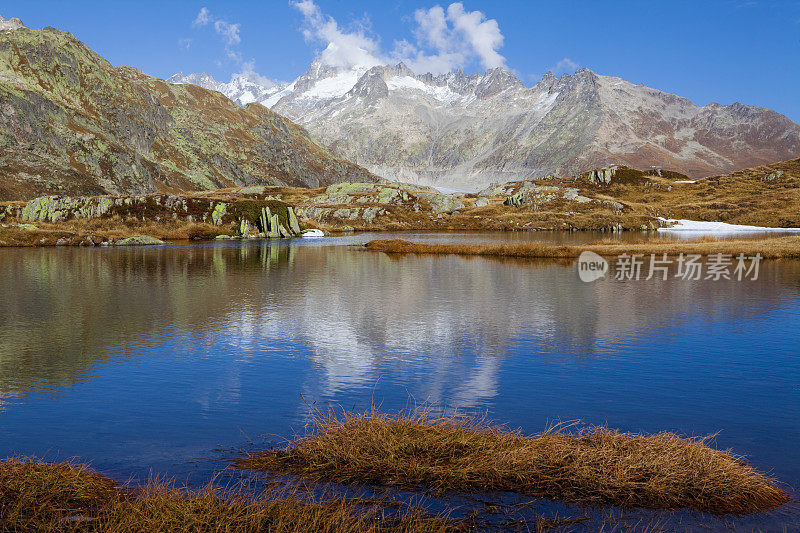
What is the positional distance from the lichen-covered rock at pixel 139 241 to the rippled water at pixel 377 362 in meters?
59.2

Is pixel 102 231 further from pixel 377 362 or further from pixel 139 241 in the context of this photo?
pixel 377 362

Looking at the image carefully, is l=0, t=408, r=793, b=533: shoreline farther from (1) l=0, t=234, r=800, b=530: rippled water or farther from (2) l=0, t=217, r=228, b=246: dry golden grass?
(2) l=0, t=217, r=228, b=246: dry golden grass

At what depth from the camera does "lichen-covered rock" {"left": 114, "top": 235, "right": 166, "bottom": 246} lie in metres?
104

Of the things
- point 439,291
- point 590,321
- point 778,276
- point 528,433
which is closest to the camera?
point 528,433

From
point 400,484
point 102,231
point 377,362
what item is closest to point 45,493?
point 400,484

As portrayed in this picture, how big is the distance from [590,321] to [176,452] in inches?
988

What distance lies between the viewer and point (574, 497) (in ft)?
36.8

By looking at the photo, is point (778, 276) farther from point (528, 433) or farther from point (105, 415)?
point (105, 415)

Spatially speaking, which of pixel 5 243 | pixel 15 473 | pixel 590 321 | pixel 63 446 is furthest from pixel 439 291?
pixel 5 243

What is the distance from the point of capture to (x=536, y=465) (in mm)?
12055

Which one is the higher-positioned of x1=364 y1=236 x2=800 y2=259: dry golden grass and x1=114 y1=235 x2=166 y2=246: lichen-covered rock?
x1=364 y1=236 x2=800 y2=259: dry golden grass

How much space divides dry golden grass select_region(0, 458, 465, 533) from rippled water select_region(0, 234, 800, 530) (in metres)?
2.11

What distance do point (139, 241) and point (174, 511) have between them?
107600 millimetres

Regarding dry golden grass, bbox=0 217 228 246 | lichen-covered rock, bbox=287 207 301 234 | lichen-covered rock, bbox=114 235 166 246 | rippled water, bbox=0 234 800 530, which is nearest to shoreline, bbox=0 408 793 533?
rippled water, bbox=0 234 800 530
